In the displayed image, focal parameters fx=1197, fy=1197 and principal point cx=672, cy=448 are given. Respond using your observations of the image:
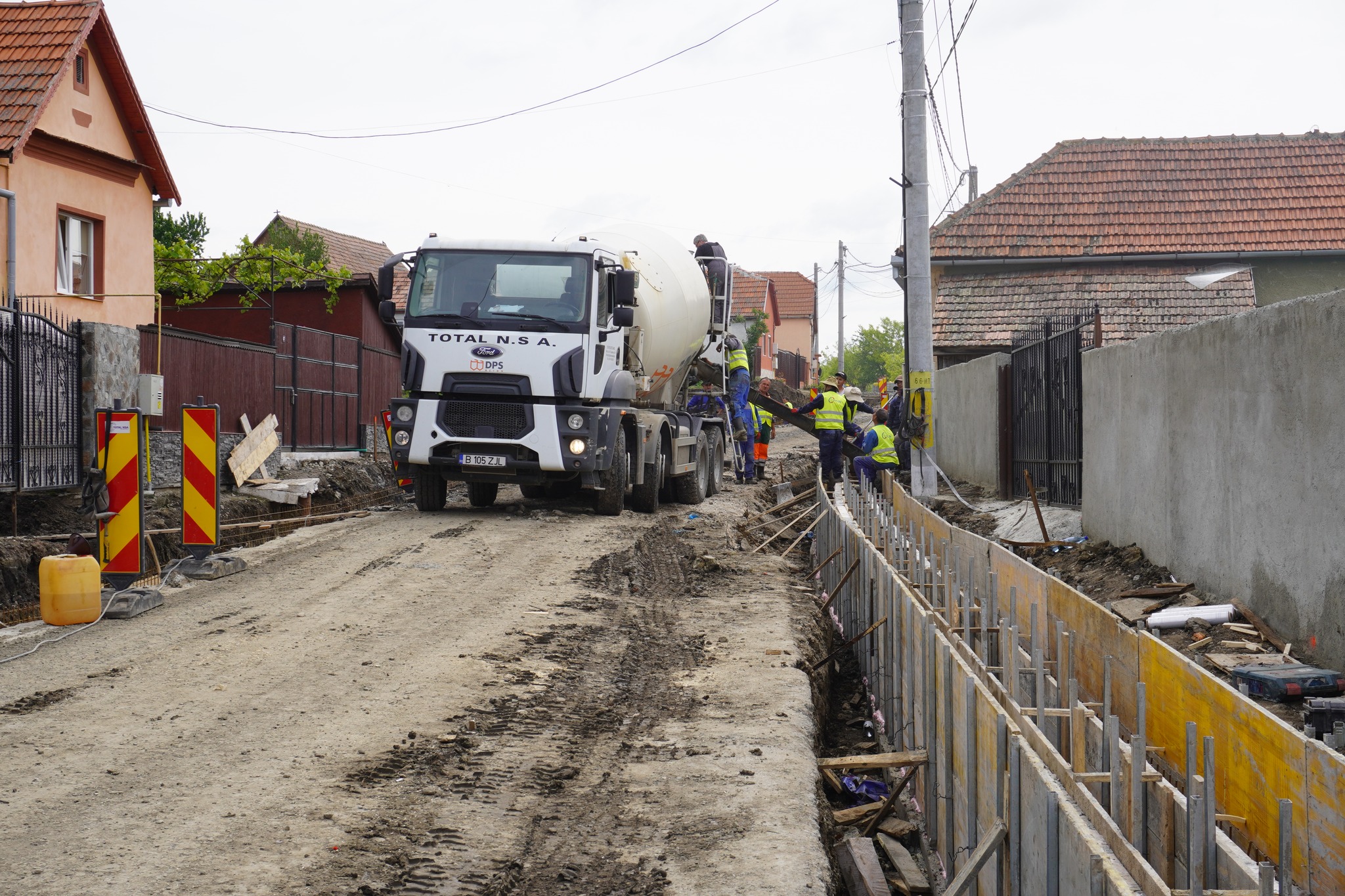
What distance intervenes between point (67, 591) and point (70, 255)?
36.1ft

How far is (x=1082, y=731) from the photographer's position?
3.81 meters

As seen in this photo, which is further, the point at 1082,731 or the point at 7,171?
the point at 7,171

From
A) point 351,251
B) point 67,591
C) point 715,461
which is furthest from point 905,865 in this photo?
point 351,251

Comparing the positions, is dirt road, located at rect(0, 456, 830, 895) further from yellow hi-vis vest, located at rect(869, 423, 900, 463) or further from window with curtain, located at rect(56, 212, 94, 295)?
window with curtain, located at rect(56, 212, 94, 295)

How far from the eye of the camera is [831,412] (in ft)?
57.0

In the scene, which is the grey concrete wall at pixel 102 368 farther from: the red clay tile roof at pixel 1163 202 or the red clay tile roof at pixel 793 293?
the red clay tile roof at pixel 793 293

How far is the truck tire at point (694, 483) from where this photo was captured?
15656 millimetres

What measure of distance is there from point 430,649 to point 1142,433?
5.91 metres

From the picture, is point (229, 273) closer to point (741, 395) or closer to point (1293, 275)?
point (741, 395)

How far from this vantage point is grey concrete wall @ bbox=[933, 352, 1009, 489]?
16719 mm

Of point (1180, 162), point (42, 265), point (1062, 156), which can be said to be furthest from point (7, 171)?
point (1180, 162)

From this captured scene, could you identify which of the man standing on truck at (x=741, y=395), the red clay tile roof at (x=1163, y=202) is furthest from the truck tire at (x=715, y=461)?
the red clay tile roof at (x=1163, y=202)

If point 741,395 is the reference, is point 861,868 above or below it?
below

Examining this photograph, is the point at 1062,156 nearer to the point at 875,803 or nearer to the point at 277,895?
the point at 875,803
